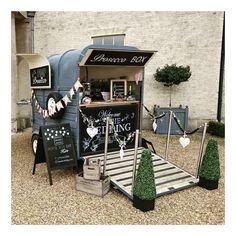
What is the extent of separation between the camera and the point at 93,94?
23.7ft

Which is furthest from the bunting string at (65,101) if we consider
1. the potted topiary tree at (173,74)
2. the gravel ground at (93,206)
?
the potted topiary tree at (173,74)

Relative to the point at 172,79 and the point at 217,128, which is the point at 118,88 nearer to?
the point at 172,79

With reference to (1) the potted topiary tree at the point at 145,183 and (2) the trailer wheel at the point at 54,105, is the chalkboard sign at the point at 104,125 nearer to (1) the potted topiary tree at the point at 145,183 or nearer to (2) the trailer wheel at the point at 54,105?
(2) the trailer wheel at the point at 54,105

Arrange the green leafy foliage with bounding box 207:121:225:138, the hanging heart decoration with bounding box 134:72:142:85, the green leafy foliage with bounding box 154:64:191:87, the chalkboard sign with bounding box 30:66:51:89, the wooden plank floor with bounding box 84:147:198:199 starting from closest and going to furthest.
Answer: the wooden plank floor with bounding box 84:147:198:199 → the chalkboard sign with bounding box 30:66:51:89 → the hanging heart decoration with bounding box 134:72:142:85 → the green leafy foliage with bounding box 154:64:191:87 → the green leafy foliage with bounding box 207:121:225:138

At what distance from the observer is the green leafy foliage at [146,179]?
438 cm

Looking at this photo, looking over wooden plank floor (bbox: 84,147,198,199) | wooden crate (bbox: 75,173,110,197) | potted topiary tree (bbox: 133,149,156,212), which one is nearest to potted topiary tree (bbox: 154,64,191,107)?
wooden plank floor (bbox: 84,147,198,199)

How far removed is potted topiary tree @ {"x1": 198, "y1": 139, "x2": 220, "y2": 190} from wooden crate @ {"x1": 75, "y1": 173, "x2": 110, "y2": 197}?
6.44 feet

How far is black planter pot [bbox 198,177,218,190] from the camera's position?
212 inches

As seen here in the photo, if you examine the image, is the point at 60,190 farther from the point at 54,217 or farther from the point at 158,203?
the point at 158,203

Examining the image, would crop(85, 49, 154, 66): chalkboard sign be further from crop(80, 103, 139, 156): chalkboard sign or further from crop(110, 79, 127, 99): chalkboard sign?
crop(80, 103, 139, 156): chalkboard sign

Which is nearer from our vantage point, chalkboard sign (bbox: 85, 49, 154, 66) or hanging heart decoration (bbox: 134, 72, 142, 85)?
chalkboard sign (bbox: 85, 49, 154, 66)

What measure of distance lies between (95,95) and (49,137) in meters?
2.02
